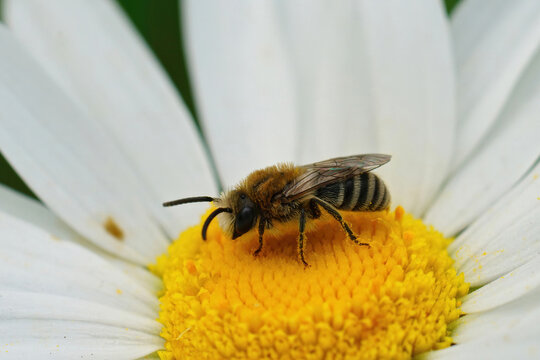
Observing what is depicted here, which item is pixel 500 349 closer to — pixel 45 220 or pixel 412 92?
pixel 412 92

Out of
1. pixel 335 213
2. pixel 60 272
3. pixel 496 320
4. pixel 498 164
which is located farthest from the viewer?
pixel 498 164

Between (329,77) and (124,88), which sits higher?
(329,77)

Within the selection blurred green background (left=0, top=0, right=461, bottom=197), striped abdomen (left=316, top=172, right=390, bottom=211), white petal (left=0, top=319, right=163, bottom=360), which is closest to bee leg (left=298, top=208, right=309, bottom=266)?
striped abdomen (left=316, top=172, right=390, bottom=211)

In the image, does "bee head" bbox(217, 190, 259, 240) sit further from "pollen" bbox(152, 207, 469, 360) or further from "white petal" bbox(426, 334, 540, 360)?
"white petal" bbox(426, 334, 540, 360)

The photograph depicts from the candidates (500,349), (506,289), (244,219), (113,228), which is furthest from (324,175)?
(113,228)

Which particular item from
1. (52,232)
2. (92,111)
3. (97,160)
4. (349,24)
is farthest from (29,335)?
(349,24)

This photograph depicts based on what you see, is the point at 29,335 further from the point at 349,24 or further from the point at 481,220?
the point at 349,24
